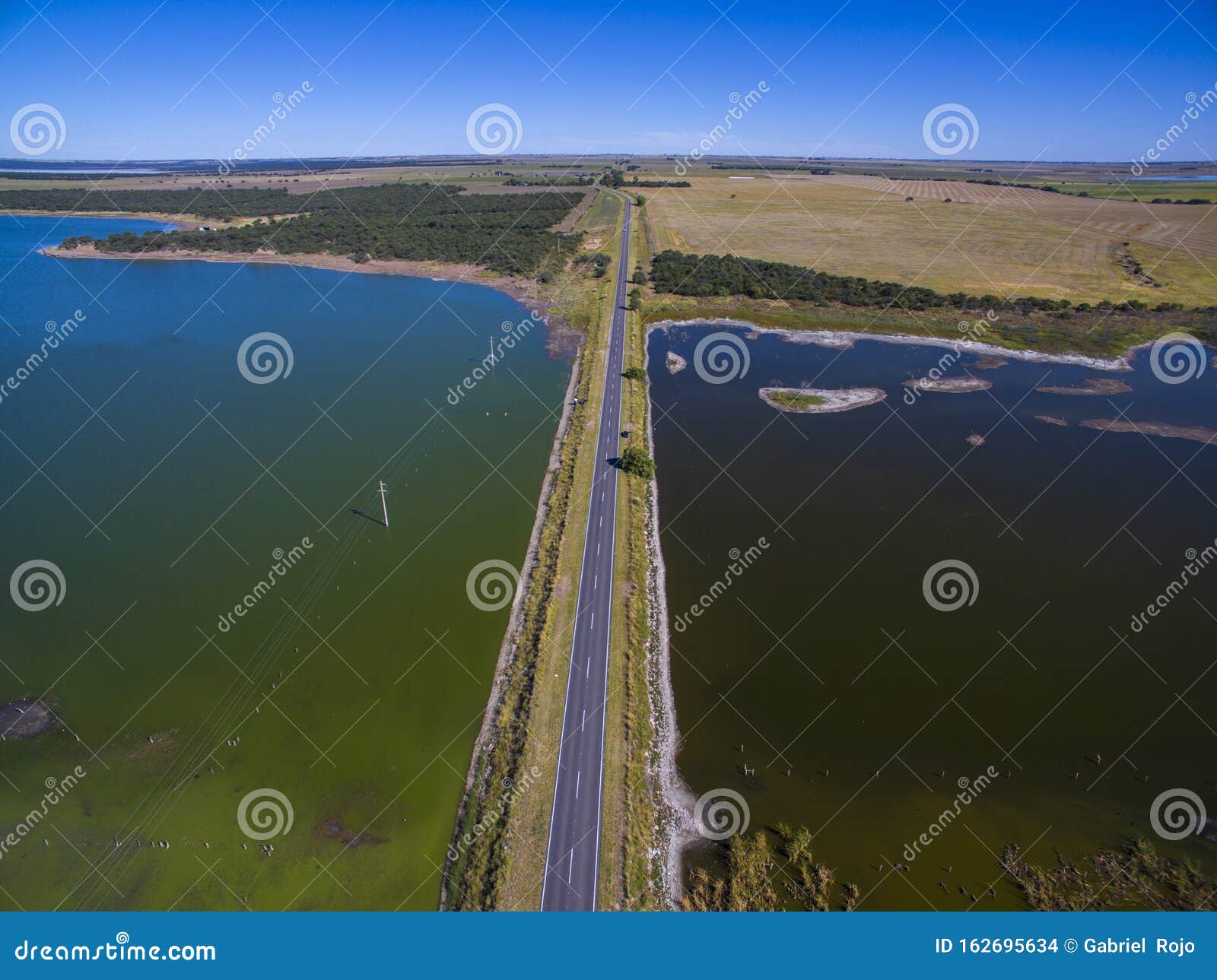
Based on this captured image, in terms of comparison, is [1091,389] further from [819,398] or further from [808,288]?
[808,288]

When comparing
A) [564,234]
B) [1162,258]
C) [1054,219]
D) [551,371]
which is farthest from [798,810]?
[1054,219]

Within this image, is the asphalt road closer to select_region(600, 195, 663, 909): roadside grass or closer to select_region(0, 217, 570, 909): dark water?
select_region(600, 195, 663, 909): roadside grass

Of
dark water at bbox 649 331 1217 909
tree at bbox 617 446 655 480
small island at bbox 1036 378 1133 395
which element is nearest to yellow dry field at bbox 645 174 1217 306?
small island at bbox 1036 378 1133 395

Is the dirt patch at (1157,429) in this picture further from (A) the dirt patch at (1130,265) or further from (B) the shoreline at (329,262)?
(B) the shoreline at (329,262)

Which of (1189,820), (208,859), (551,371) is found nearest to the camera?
(208,859)

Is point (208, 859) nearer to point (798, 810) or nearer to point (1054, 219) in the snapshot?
point (798, 810)

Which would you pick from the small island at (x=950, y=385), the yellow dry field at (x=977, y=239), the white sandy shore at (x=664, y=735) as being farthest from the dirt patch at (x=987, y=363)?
the white sandy shore at (x=664, y=735)
